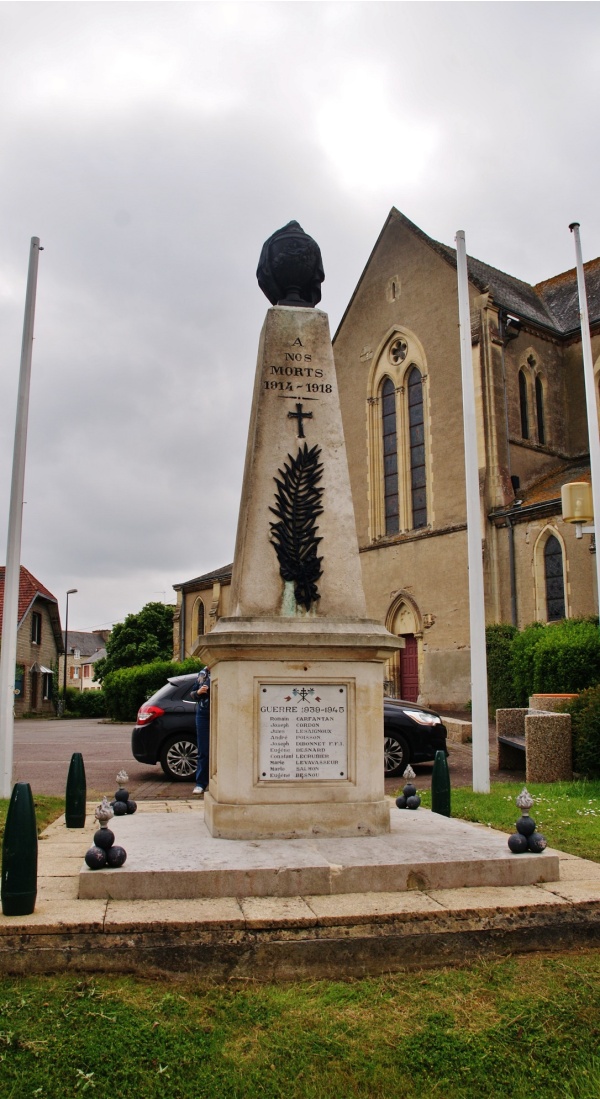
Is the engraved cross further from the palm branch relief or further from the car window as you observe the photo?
the car window

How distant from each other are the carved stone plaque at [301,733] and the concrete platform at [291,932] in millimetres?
1186

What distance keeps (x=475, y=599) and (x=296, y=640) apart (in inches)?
200

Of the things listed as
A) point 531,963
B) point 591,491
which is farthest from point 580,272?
point 531,963

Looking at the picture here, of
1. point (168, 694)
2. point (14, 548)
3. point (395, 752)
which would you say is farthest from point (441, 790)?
point (168, 694)

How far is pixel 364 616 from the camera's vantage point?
20.9ft

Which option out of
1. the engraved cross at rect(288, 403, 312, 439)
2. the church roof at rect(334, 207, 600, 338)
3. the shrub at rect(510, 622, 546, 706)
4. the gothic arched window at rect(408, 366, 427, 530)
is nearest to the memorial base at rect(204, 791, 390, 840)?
the engraved cross at rect(288, 403, 312, 439)

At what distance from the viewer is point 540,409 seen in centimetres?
3075

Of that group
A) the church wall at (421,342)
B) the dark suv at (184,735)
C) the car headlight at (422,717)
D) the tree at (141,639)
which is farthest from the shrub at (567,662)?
the tree at (141,639)

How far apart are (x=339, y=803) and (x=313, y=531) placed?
200 cm

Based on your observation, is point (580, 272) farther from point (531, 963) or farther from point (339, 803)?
point (531, 963)

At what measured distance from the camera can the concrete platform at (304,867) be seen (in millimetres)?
4559

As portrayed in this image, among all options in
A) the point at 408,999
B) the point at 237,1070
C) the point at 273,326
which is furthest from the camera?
the point at 273,326

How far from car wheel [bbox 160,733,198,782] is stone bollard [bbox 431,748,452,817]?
5393 mm

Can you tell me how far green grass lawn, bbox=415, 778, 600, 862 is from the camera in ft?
21.8
